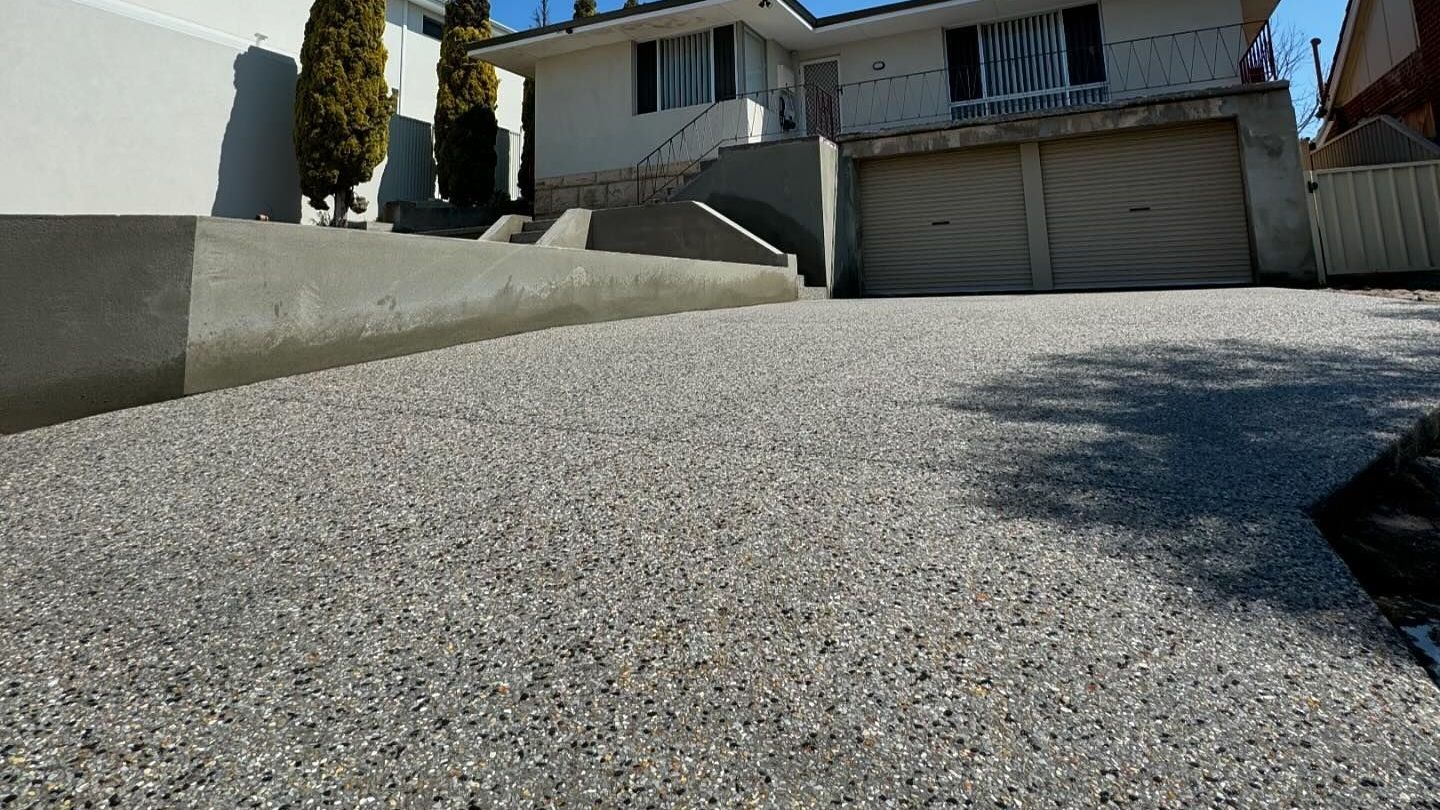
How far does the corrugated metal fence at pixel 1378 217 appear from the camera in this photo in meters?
8.98

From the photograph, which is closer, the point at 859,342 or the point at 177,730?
the point at 177,730

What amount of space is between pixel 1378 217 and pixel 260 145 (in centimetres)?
1830

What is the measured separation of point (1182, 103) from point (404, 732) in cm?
1210

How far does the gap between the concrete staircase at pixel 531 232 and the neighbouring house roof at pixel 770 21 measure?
13.7 ft

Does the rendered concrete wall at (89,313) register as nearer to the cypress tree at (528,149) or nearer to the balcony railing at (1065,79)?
the balcony railing at (1065,79)

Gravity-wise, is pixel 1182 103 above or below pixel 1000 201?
above

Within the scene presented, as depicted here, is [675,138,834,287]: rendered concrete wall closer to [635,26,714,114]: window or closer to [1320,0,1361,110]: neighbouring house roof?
[635,26,714,114]: window

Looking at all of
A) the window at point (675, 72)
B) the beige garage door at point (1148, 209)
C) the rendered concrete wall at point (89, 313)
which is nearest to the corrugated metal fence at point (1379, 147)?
the beige garage door at point (1148, 209)

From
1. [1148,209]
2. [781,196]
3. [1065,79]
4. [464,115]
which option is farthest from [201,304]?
[1065,79]

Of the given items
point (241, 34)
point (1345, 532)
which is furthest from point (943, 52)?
point (241, 34)

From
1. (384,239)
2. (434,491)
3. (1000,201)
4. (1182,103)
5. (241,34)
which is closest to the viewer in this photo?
(434,491)

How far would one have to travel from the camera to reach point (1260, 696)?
1.25 meters

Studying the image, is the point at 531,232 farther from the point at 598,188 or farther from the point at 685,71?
the point at 685,71

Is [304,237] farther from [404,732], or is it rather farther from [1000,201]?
[1000,201]
